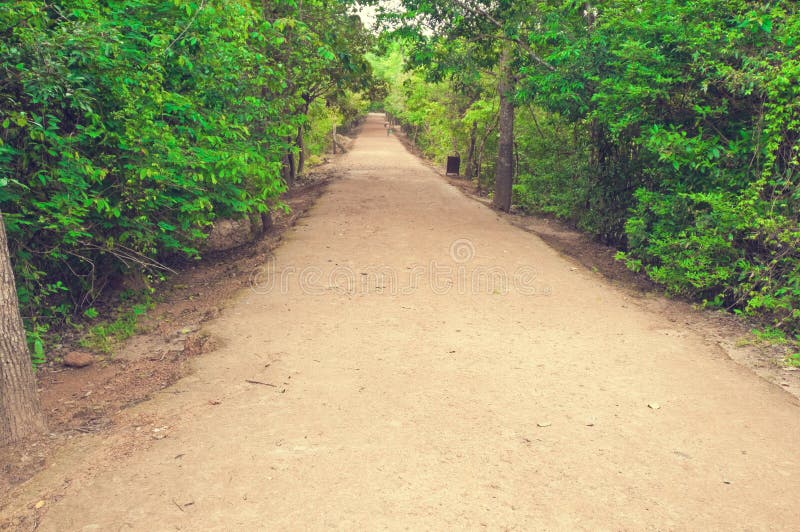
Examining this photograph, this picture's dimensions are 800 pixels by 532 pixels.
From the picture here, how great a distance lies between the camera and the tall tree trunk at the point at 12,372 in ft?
12.4

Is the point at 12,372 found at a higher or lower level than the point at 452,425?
higher

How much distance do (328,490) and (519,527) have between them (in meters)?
1.22

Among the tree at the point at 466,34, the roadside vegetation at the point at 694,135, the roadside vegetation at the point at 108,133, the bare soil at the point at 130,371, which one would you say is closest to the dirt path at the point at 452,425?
the bare soil at the point at 130,371

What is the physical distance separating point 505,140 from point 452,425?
11947mm

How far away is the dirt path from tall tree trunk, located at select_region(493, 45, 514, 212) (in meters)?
7.75

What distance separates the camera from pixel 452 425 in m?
4.29

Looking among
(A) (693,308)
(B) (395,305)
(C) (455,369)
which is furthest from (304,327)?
(A) (693,308)

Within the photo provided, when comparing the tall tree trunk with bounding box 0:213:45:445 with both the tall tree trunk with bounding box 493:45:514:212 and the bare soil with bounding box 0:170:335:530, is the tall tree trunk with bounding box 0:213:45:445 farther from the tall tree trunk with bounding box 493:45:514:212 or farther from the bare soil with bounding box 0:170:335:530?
the tall tree trunk with bounding box 493:45:514:212

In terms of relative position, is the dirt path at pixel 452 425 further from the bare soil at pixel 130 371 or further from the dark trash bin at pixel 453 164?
the dark trash bin at pixel 453 164

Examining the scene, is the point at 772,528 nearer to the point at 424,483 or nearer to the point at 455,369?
the point at 424,483

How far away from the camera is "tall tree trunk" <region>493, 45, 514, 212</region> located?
47.3 ft

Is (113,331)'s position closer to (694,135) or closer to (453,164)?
(694,135)

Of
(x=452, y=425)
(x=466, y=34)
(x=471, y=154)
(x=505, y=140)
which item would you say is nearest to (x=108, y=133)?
(x=452, y=425)

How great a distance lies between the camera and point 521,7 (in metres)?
12.5
